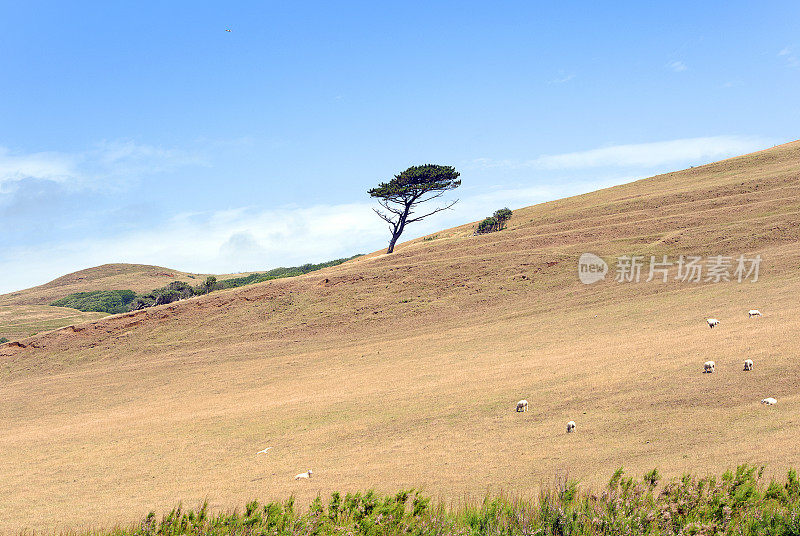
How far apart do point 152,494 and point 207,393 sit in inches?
547

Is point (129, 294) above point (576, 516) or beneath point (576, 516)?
above

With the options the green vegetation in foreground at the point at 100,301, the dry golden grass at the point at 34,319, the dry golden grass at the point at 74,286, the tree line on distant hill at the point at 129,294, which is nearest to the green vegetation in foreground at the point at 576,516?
the tree line on distant hill at the point at 129,294

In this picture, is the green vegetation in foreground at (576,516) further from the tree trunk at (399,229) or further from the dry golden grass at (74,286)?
the dry golden grass at (74,286)

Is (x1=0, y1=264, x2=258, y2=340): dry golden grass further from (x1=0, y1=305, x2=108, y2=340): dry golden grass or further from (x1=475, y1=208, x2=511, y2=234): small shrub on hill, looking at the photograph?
(x1=475, y1=208, x2=511, y2=234): small shrub on hill

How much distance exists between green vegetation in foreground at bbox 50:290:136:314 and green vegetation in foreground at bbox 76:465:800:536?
91012 millimetres

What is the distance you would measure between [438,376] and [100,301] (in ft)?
314

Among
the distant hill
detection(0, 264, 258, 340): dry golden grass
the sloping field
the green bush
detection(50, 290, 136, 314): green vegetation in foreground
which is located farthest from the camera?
the distant hill

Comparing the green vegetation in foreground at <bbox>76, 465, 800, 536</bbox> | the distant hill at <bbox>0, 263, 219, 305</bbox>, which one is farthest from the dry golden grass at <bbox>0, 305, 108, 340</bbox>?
the green vegetation in foreground at <bbox>76, 465, 800, 536</bbox>

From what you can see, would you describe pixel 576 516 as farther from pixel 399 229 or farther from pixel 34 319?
pixel 34 319

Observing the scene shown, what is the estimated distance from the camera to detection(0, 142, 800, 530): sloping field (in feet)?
47.7

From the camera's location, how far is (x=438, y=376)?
25062mm

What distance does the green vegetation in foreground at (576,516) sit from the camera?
29.9ft

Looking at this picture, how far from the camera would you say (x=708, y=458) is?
40.5 feet

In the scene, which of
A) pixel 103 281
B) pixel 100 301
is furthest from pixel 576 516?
pixel 103 281
